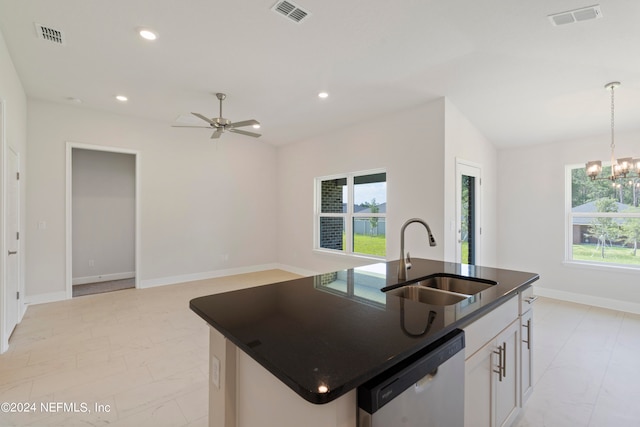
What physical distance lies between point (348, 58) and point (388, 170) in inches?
75.9

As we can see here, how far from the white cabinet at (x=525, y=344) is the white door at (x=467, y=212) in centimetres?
236

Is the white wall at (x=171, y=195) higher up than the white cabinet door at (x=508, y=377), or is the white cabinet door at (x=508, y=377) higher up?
the white wall at (x=171, y=195)

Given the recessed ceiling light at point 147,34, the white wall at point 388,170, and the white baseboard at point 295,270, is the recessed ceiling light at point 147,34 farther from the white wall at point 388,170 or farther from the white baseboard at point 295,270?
the white baseboard at point 295,270

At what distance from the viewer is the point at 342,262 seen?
5.50m

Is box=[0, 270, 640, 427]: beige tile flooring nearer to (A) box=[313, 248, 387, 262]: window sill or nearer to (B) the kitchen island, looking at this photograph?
(B) the kitchen island

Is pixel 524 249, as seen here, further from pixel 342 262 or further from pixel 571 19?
pixel 571 19

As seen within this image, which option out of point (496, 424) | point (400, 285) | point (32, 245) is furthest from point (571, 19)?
point (32, 245)

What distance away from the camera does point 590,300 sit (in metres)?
4.24

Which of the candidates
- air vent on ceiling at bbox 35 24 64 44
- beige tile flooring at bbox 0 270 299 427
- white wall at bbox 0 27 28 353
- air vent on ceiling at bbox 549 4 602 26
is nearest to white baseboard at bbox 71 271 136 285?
beige tile flooring at bbox 0 270 299 427

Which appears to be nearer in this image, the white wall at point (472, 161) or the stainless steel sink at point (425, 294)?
the stainless steel sink at point (425, 294)

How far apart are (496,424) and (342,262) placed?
13.1 feet

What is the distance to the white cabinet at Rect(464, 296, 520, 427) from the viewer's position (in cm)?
133

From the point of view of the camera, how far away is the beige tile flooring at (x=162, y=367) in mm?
1994

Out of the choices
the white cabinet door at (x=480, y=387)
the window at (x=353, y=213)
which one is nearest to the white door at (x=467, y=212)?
the window at (x=353, y=213)
